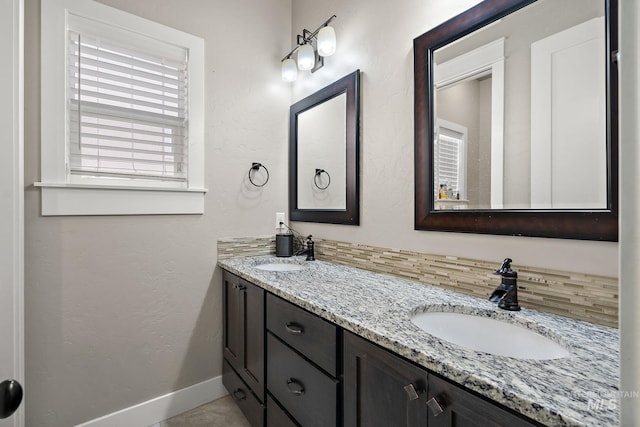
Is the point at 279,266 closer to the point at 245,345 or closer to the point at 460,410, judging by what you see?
the point at 245,345

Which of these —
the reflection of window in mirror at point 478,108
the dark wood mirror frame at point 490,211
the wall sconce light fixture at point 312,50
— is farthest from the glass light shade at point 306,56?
the reflection of window in mirror at point 478,108

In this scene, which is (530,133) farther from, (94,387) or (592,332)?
(94,387)

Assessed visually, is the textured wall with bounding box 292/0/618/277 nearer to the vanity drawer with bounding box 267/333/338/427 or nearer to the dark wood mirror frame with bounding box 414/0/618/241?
the dark wood mirror frame with bounding box 414/0/618/241

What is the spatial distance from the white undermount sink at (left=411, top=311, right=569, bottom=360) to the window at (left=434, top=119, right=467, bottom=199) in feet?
1.65

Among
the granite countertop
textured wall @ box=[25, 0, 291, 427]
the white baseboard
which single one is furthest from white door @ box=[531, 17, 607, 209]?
the white baseboard

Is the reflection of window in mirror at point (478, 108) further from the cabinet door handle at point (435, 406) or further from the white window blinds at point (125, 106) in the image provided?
the white window blinds at point (125, 106)

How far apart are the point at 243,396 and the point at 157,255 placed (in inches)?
37.0

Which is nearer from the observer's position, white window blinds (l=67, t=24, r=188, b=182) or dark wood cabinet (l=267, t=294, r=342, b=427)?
dark wood cabinet (l=267, t=294, r=342, b=427)

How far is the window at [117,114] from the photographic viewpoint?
58.8 inches

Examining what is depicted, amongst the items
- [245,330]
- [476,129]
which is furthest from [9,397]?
[476,129]

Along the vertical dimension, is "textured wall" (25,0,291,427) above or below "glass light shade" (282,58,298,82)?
below

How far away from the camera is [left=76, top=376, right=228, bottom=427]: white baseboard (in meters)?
1.67

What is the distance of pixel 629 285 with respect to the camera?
14.5 inches

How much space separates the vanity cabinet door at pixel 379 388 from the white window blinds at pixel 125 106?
1.51 m
